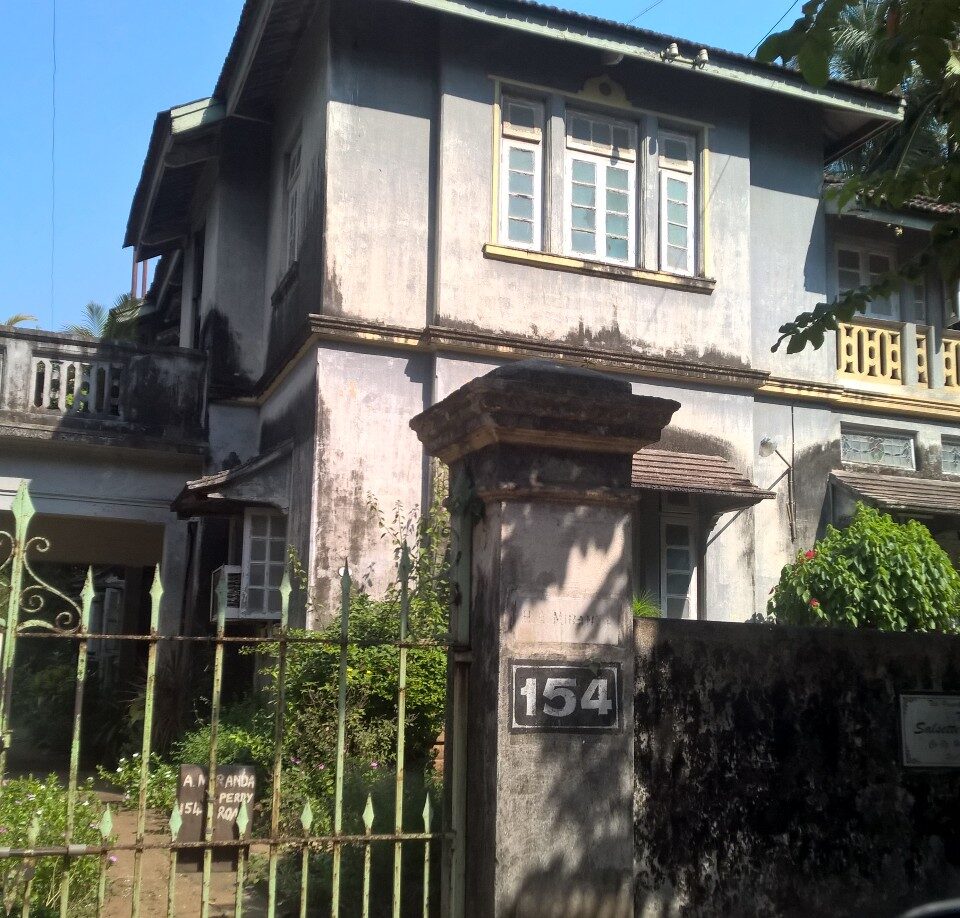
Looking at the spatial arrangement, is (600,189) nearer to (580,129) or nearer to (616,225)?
(616,225)

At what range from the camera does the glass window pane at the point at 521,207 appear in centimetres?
1098

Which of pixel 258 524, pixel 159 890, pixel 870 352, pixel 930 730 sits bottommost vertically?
pixel 159 890

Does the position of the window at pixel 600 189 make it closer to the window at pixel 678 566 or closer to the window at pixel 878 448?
the window at pixel 678 566

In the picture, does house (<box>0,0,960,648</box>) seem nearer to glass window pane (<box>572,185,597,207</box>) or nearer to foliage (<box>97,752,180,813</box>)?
glass window pane (<box>572,185,597,207</box>)

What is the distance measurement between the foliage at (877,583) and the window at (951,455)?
9.95 ft

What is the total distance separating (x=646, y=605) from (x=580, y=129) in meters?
4.82

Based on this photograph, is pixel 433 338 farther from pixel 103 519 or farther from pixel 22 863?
pixel 22 863

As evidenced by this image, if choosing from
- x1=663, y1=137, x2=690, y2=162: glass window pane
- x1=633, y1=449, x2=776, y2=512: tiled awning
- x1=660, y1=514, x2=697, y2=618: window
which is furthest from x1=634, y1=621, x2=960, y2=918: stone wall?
x1=663, y1=137, x2=690, y2=162: glass window pane

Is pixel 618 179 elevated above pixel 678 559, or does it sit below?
above

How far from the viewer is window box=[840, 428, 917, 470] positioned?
41.9 feet

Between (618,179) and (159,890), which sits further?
(618,179)

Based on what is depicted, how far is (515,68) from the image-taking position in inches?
435

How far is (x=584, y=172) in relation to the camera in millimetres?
11281

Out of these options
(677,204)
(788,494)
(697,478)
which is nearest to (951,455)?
(788,494)
